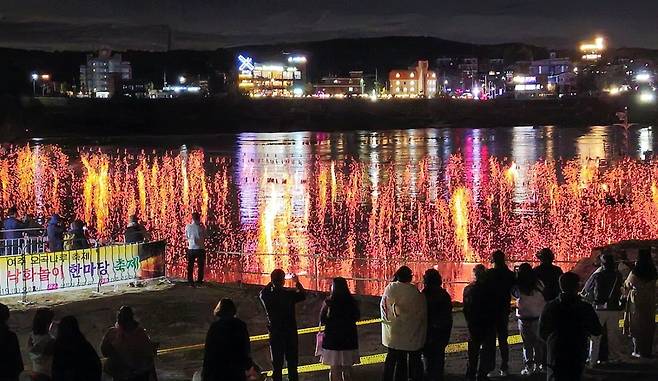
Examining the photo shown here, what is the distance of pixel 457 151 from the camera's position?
86.6m

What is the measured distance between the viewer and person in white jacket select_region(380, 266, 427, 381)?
845 centimetres

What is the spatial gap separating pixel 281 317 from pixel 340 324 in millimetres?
897

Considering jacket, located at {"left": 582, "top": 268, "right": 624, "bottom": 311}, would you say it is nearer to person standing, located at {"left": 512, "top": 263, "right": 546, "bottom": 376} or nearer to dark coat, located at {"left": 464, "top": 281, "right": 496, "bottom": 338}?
person standing, located at {"left": 512, "top": 263, "right": 546, "bottom": 376}

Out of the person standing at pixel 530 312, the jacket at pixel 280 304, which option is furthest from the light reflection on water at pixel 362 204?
the jacket at pixel 280 304

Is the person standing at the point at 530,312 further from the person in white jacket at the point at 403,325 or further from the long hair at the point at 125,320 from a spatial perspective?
the long hair at the point at 125,320

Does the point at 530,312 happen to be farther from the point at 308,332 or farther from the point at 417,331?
the point at 308,332

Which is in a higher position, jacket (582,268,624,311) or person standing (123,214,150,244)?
person standing (123,214,150,244)

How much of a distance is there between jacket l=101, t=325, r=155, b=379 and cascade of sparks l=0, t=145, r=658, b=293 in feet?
40.1

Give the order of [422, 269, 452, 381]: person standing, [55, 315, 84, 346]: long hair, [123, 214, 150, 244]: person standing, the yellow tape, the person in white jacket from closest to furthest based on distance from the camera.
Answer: [55, 315, 84, 346]: long hair, the person in white jacket, [422, 269, 452, 381]: person standing, the yellow tape, [123, 214, 150, 244]: person standing

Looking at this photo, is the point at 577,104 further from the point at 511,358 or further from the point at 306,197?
the point at 511,358

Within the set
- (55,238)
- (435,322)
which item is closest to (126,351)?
(435,322)

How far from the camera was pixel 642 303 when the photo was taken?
394 inches

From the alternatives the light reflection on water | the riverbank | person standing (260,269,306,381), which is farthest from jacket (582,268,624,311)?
the riverbank

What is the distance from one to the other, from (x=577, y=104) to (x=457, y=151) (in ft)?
370
